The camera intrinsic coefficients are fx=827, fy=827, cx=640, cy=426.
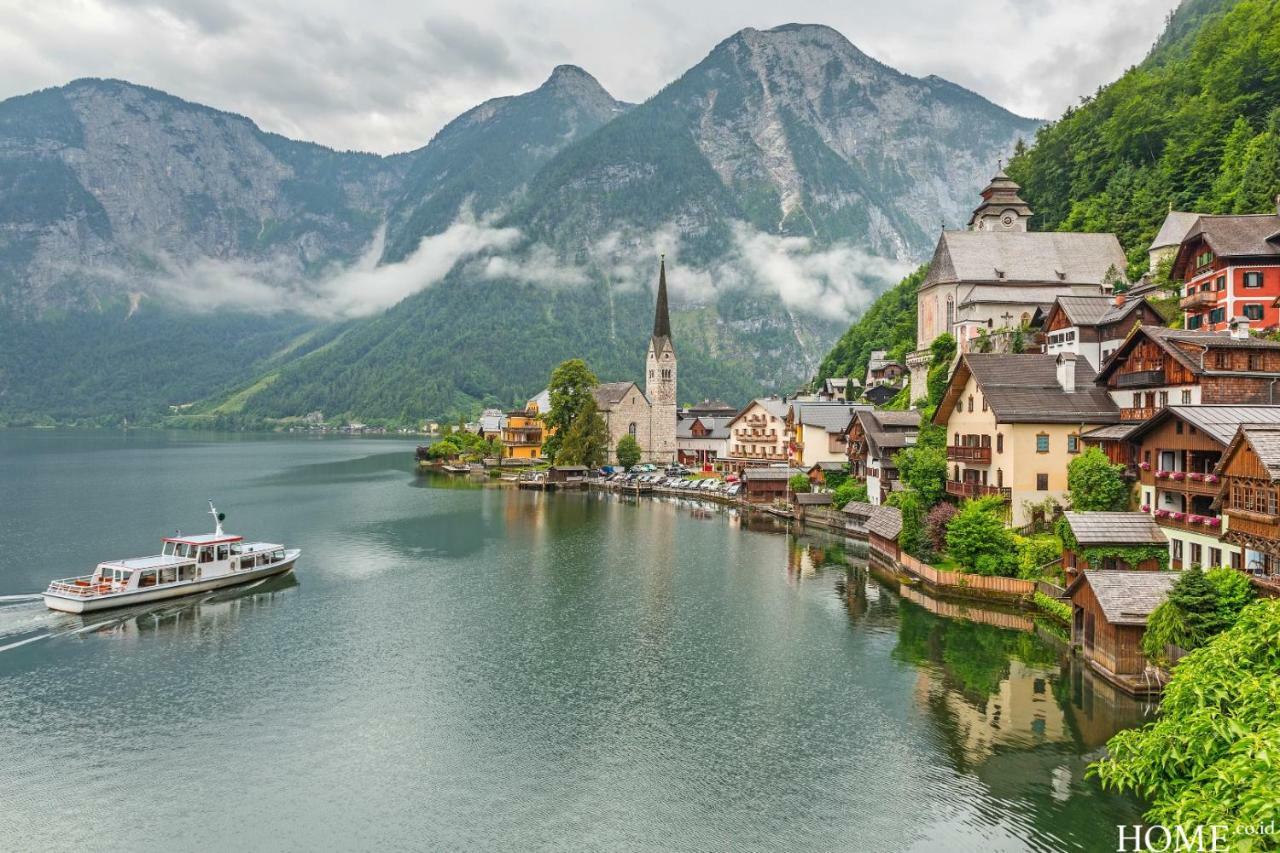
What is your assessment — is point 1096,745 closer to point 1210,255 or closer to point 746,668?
point 746,668

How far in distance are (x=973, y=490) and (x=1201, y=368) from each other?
1470cm

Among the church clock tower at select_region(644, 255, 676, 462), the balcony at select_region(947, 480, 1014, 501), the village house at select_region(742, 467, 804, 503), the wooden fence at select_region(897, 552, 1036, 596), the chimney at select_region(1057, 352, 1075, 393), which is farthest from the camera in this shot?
the church clock tower at select_region(644, 255, 676, 462)

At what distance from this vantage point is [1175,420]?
3656 centimetres

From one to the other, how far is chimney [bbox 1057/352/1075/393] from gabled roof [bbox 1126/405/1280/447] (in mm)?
11909

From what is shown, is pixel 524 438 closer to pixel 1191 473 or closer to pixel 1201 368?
pixel 1201 368

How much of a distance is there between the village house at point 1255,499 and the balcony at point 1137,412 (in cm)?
1302

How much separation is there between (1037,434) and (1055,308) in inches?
578

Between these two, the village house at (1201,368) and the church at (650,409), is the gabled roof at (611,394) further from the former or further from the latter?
the village house at (1201,368)

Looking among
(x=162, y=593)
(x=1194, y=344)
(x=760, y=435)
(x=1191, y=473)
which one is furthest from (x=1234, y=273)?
(x=760, y=435)

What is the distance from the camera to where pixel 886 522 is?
199ft

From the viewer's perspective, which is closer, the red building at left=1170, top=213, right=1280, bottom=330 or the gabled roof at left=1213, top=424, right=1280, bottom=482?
the gabled roof at left=1213, top=424, right=1280, bottom=482

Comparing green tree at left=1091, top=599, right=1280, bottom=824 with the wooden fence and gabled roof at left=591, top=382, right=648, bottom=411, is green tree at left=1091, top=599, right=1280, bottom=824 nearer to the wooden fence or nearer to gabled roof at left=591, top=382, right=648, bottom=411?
the wooden fence

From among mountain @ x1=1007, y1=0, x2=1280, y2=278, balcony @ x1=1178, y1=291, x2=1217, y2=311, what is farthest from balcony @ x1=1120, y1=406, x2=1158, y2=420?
mountain @ x1=1007, y1=0, x2=1280, y2=278

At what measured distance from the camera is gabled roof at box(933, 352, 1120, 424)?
155ft
